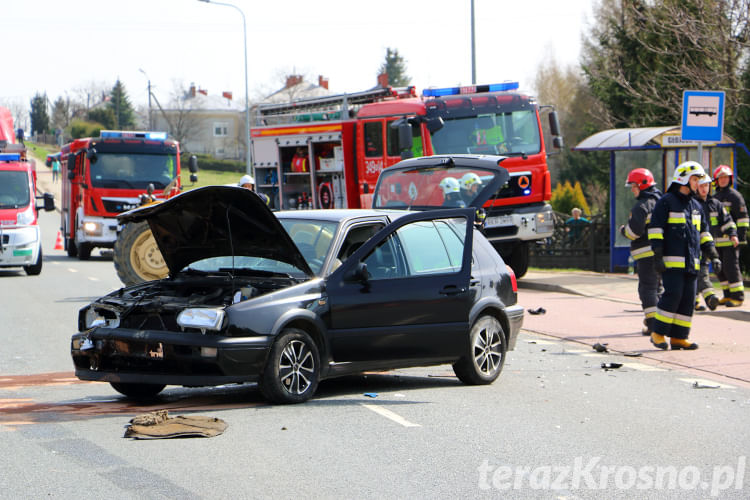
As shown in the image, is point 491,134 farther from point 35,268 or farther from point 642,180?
point 35,268

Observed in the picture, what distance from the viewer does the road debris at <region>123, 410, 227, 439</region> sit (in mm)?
7160

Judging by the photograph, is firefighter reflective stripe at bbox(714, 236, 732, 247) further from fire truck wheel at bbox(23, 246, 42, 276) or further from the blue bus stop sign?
fire truck wheel at bbox(23, 246, 42, 276)

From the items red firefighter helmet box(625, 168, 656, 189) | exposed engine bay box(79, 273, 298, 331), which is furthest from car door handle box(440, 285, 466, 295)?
red firefighter helmet box(625, 168, 656, 189)

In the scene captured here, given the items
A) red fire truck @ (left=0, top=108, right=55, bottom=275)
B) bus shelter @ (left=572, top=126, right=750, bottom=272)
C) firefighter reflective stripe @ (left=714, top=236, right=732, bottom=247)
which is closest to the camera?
firefighter reflective stripe @ (left=714, top=236, right=732, bottom=247)

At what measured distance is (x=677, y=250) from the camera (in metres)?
11.6

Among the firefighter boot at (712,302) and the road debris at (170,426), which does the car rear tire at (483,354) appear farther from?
the firefighter boot at (712,302)

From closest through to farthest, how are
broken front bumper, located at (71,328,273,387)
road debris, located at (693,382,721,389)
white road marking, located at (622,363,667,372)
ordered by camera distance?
broken front bumper, located at (71,328,273,387)
road debris, located at (693,382,721,389)
white road marking, located at (622,363,667,372)

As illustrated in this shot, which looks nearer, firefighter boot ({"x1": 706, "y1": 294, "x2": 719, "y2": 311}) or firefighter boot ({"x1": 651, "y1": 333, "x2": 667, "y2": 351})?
firefighter boot ({"x1": 651, "y1": 333, "x2": 667, "y2": 351})

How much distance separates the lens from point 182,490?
5762 mm

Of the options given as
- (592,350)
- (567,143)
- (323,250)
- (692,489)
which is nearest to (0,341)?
(323,250)

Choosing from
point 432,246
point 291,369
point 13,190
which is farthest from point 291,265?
point 13,190

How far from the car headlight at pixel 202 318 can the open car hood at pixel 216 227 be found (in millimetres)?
776

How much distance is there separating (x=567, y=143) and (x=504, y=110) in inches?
2153

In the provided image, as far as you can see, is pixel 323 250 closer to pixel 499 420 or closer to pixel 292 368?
pixel 292 368
